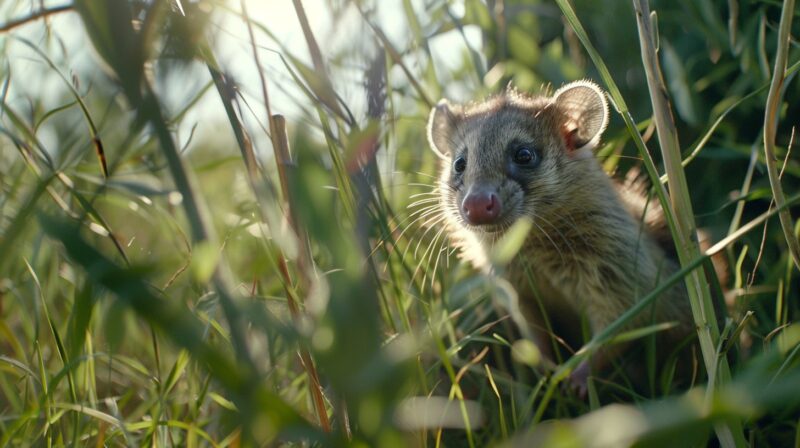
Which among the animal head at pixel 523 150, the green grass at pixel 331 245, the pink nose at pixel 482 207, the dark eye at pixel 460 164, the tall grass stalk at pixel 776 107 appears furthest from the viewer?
the dark eye at pixel 460 164

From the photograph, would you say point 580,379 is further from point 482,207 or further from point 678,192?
point 678,192

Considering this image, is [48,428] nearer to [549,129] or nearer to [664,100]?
[664,100]

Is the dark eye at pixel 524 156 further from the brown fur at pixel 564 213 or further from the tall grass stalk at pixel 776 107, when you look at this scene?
the tall grass stalk at pixel 776 107

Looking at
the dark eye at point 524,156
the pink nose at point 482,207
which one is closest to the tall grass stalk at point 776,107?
the pink nose at point 482,207

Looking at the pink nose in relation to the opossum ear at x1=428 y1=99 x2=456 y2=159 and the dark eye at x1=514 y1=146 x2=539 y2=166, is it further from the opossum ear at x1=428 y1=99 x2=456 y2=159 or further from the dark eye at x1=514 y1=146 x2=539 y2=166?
the opossum ear at x1=428 y1=99 x2=456 y2=159

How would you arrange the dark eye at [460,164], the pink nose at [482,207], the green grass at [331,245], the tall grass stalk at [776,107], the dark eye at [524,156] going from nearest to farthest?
the green grass at [331,245]
the tall grass stalk at [776,107]
the pink nose at [482,207]
the dark eye at [524,156]
the dark eye at [460,164]

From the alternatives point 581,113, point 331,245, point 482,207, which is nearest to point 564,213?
point 581,113

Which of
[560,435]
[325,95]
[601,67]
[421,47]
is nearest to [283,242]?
[560,435]
